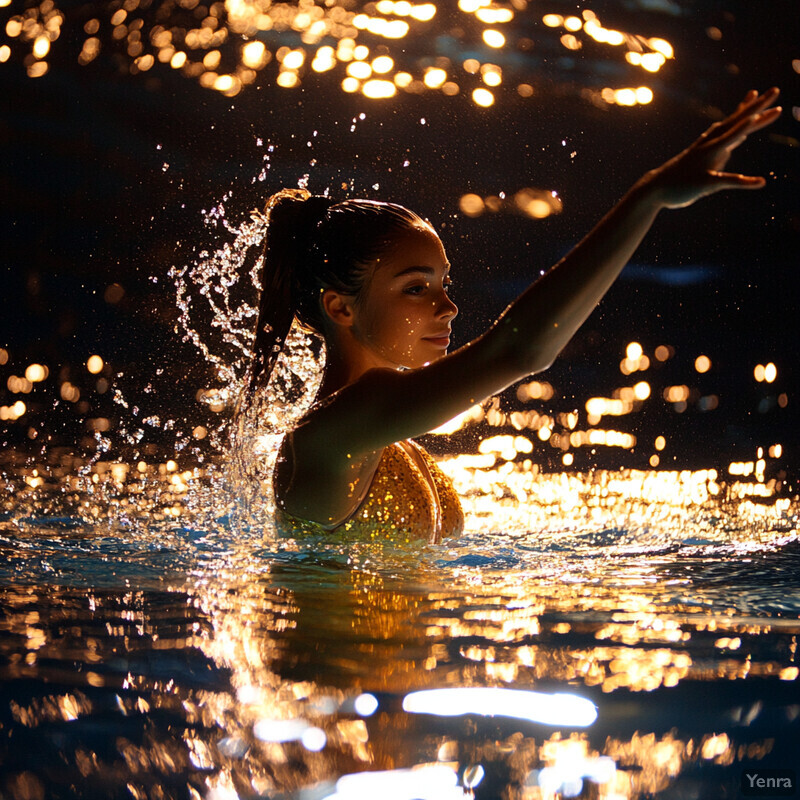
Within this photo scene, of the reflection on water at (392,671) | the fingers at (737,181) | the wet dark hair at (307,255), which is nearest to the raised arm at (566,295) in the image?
the fingers at (737,181)

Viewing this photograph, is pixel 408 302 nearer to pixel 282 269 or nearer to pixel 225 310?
pixel 282 269

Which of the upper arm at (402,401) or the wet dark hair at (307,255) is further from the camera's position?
the wet dark hair at (307,255)

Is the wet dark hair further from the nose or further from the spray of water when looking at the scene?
the spray of water

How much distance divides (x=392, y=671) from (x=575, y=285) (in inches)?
16.2

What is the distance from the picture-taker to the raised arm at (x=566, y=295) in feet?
3.11

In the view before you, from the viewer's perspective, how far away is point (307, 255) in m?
1.59

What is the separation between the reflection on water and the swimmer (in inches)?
3.2

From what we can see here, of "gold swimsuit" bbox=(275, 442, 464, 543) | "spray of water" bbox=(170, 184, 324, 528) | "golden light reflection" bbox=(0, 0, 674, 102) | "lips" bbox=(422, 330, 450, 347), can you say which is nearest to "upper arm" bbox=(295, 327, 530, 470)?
"gold swimsuit" bbox=(275, 442, 464, 543)

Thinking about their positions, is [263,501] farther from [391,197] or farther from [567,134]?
[567,134]

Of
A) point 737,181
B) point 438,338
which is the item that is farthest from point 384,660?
point 438,338

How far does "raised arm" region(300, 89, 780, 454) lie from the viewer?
0.95m

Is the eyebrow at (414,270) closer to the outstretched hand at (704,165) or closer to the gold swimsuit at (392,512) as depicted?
the gold swimsuit at (392,512)

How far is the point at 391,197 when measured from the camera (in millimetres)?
3594

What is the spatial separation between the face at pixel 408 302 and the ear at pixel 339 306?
0.07 feet
